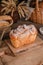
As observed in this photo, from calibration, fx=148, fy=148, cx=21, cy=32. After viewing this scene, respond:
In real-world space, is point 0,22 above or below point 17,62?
above

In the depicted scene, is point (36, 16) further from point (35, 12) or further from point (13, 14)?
point (13, 14)

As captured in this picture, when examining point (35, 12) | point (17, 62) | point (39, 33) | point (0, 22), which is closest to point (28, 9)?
point (35, 12)

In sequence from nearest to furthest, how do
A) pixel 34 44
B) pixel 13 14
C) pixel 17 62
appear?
pixel 17 62 < pixel 34 44 < pixel 13 14

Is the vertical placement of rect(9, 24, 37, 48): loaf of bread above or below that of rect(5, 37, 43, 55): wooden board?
above

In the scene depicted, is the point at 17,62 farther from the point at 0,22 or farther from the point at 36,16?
the point at 36,16

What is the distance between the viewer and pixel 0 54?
812 millimetres

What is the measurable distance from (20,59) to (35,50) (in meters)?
0.12

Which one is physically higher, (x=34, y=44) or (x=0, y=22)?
(x=0, y=22)

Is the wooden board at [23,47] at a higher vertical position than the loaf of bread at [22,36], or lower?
lower

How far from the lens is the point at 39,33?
105 centimetres

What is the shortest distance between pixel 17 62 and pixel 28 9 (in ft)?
2.10

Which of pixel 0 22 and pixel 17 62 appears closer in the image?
pixel 17 62

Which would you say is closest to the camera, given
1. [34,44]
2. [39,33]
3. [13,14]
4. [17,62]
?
[17,62]

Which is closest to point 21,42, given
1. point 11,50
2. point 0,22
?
point 11,50
